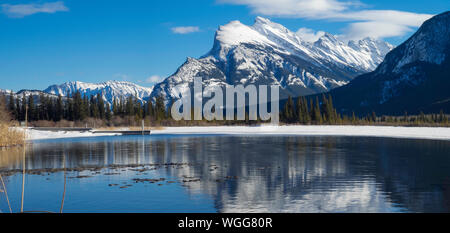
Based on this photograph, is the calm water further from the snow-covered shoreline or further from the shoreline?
the snow-covered shoreline

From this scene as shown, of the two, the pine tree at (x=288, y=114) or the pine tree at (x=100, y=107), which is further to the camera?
the pine tree at (x=100, y=107)

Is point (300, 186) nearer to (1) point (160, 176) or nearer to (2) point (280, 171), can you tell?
(2) point (280, 171)

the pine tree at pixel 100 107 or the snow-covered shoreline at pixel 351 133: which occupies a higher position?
the pine tree at pixel 100 107

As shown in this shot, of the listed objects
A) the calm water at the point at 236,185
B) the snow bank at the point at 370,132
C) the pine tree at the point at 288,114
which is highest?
the pine tree at the point at 288,114

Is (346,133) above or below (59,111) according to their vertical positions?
below

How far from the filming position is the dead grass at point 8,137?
45.6 meters

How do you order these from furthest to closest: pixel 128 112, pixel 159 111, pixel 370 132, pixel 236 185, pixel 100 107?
1. pixel 100 107
2. pixel 128 112
3. pixel 159 111
4. pixel 370 132
5. pixel 236 185

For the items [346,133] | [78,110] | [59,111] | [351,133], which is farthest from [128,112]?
[351,133]

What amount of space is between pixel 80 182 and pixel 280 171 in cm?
1097

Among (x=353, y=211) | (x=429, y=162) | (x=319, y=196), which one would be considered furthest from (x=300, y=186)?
(x=429, y=162)

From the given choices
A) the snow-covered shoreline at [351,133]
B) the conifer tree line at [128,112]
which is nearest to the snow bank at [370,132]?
the snow-covered shoreline at [351,133]

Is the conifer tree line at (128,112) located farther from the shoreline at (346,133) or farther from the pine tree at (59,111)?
the shoreline at (346,133)

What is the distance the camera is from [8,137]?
4631cm

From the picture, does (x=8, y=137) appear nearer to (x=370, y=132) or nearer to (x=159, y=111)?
(x=370, y=132)
